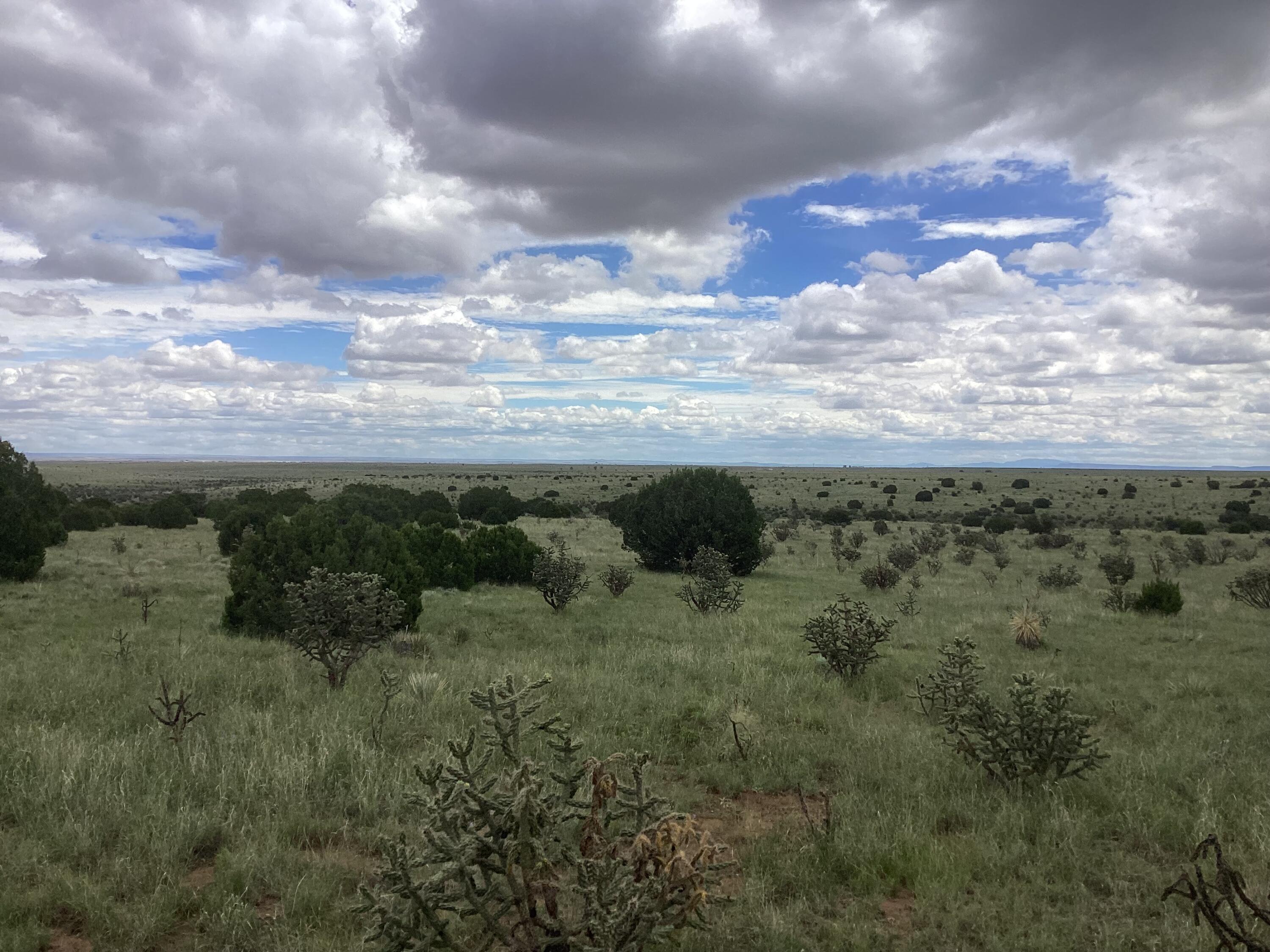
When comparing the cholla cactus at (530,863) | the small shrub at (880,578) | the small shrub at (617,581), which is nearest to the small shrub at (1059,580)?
the small shrub at (880,578)

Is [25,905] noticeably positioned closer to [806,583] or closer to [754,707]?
[754,707]

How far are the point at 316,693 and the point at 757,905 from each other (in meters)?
6.50

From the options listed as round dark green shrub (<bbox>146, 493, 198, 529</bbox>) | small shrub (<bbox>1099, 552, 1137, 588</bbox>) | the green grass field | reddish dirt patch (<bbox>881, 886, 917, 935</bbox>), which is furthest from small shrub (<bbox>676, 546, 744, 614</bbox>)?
round dark green shrub (<bbox>146, 493, 198, 529</bbox>)

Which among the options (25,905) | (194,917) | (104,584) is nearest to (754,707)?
(194,917)

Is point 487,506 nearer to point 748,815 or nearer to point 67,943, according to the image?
point 748,815

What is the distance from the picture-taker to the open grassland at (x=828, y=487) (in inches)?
2234

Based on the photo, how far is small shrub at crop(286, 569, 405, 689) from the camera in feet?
32.1

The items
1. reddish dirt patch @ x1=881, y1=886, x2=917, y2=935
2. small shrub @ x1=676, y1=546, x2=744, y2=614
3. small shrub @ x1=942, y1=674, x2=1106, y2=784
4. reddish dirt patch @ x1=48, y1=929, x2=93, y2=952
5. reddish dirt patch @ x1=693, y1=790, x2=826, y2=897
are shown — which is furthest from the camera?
small shrub @ x1=676, y1=546, x2=744, y2=614

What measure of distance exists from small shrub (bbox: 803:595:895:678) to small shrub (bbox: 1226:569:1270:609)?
12.8m

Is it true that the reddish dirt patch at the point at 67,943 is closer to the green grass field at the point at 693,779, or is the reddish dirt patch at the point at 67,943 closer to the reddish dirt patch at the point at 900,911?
the green grass field at the point at 693,779

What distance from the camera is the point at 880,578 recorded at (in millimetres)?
22344

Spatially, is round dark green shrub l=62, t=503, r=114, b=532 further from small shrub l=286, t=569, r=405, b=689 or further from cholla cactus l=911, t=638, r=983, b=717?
cholla cactus l=911, t=638, r=983, b=717

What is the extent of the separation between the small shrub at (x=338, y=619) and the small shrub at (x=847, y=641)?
6.24 m

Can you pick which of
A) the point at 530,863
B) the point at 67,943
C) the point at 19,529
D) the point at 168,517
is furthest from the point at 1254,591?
the point at 168,517
